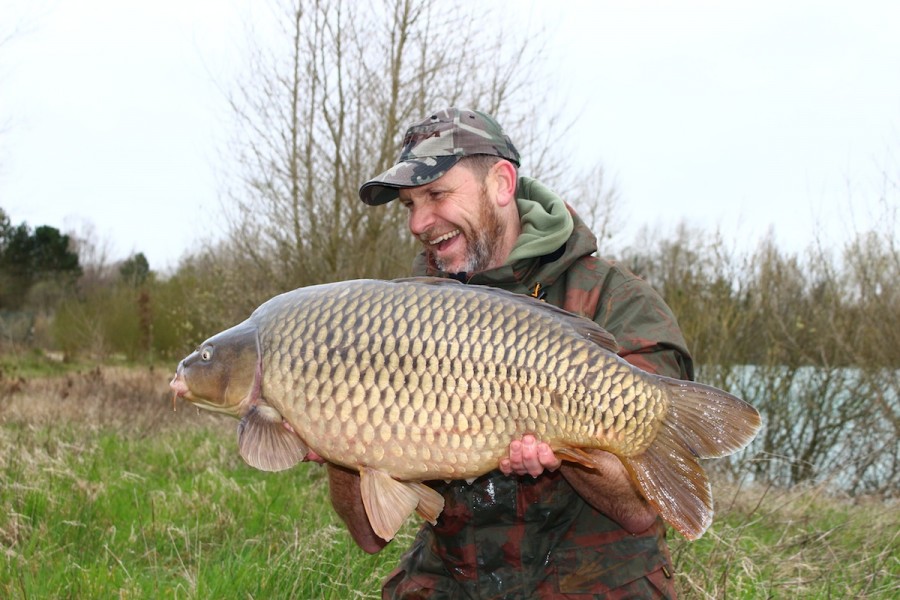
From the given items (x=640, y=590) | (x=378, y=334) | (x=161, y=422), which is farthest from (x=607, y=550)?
(x=161, y=422)

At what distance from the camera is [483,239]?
2160mm

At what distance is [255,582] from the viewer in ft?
9.11

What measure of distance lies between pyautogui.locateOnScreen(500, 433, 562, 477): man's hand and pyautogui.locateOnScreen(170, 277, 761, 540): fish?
0.02 meters

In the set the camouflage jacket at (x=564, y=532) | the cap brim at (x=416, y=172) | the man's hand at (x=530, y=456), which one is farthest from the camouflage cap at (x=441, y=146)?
the man's hand at (x=530, y=456)

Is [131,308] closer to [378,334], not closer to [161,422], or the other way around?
[161,422]

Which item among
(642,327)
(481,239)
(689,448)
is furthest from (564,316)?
(481,239)

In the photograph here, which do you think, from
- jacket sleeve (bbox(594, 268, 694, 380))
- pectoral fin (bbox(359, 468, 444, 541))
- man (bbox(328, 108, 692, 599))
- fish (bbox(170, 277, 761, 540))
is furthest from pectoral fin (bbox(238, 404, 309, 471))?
jacket sleeve (bbox(594, 268, 694, 380))

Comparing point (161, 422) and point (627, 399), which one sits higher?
point (627, 399)

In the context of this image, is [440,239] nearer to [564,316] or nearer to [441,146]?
[441,146]

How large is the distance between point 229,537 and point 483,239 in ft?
6.78

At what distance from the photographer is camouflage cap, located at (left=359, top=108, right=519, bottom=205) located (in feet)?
6.93

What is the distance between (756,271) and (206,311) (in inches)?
254

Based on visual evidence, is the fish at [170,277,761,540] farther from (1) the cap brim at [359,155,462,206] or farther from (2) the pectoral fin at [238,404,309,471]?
(1) the cap brim at [359,155,462,206]

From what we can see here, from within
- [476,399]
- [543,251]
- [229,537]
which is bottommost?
[229,537]
